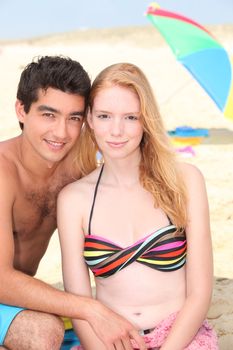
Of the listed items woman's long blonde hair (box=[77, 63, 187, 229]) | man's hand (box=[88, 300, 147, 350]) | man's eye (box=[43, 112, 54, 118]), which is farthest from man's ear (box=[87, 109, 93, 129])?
man's hand (box=[88, 300, 147, 350])

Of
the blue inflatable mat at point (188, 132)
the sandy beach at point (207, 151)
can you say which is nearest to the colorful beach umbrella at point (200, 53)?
the sandy beach at point (207, 151)

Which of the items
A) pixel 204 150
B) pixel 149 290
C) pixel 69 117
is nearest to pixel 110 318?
pixel 149 290

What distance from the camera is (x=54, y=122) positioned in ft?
Result: 9.31

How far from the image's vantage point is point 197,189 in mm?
2633

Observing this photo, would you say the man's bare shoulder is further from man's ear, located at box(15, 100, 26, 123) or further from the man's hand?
the man's hand

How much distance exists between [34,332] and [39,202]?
821mm

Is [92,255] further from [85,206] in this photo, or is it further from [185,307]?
[185,307]

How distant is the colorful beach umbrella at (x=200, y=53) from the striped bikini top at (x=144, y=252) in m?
4.16

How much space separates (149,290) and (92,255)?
31cm

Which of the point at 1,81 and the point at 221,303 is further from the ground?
the point at 1,81

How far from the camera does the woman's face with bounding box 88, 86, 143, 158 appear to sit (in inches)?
102

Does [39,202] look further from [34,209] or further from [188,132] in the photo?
[188,132]

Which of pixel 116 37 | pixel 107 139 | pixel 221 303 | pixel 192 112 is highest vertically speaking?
pixel 116 37

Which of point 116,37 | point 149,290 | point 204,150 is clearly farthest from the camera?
point 116,37
